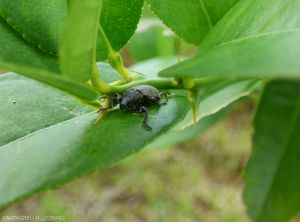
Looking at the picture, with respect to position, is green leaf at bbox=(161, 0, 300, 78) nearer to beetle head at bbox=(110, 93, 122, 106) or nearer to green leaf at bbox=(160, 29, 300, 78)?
green leaf at bbox=(160, 29, 300, 78)

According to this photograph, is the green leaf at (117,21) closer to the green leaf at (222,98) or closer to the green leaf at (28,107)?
the green leaf at (28,107)

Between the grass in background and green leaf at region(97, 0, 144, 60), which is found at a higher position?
green leaf at region(97, 0, 144, 60)

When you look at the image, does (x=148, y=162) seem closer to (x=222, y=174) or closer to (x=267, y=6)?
(x=222, y=174)

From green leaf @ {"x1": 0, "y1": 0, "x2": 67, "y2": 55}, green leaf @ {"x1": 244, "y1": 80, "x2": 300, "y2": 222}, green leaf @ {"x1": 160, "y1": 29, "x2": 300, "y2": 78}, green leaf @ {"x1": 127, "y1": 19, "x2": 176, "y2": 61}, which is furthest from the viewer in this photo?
green leaf @ {"x1": 127, "y1": 19, "x2": 176, "y2": 61}

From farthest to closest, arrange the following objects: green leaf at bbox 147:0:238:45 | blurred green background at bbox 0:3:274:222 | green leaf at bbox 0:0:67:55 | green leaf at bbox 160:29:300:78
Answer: blurred green background at bbox 0:3:274:222 < green leaf at bbox 147:0:238:45 < green leaf at bbox 0:0:67:55 < green leaf at bbox 160:29:300:78

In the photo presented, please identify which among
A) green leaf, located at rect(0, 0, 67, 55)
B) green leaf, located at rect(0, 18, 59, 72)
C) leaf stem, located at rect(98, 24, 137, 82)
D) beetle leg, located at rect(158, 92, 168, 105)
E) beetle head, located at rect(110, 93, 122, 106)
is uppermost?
green leaf, located at rect(0, 0, 67, 55)

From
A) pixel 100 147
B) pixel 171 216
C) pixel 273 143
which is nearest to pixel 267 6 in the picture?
pixel 100 147

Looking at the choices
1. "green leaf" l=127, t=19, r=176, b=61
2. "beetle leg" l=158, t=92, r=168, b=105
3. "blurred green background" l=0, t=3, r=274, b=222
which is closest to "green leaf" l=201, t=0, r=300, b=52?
"beetle leg" l=158, t=92, r=168, b=105
